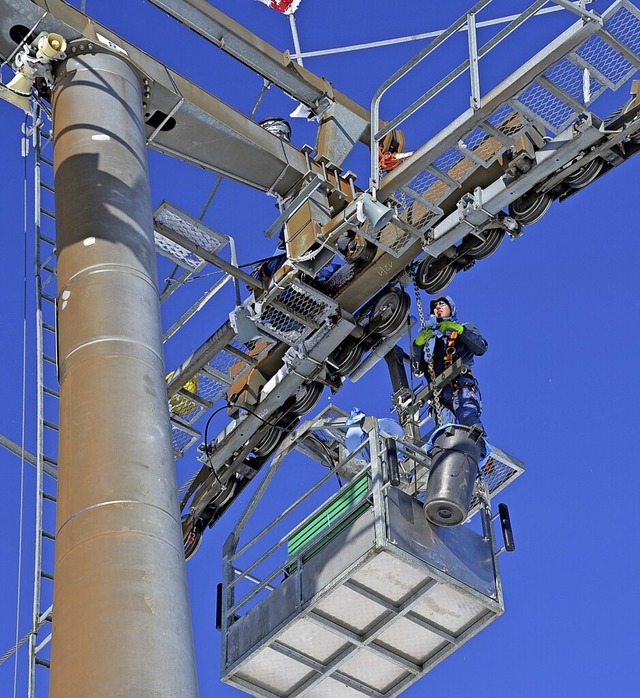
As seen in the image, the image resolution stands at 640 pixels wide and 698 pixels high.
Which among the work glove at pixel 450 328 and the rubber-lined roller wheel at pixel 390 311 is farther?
the work glove at pixel 450 328

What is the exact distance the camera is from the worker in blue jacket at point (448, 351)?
17.9m

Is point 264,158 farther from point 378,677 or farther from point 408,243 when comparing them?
point 378,677

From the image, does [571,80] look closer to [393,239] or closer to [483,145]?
[483,145]

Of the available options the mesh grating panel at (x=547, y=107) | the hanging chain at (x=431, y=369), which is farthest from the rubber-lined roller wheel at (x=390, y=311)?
the mesh grating panel at (x=547, y=107)

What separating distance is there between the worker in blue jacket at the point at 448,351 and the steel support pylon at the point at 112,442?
5.45m

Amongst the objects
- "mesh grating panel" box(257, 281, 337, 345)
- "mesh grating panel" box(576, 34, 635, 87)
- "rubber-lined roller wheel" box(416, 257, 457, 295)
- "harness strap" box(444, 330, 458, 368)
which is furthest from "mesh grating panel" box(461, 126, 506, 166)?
"mesh grating panel" box(257, 281, 337, 345)

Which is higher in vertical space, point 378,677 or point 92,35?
point 92,35

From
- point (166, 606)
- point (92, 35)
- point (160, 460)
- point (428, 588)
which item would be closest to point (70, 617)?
point (166, 606)

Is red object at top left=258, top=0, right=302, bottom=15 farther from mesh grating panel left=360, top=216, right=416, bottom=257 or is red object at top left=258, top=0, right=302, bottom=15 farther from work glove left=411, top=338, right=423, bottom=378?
work glove left=411, top=338, right=423, bottom=378

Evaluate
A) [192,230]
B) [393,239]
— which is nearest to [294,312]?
[393,239]

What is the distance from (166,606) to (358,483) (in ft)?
23.2

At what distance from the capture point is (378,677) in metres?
17.2

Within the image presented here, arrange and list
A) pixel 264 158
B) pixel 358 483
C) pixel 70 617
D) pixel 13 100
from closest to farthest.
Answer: pixel 70 617 → pixel 13 100 → pixel 358 483 → pixel 264 158

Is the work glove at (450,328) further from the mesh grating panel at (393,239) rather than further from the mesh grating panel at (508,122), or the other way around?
the mesh grating panel at (508,122)
